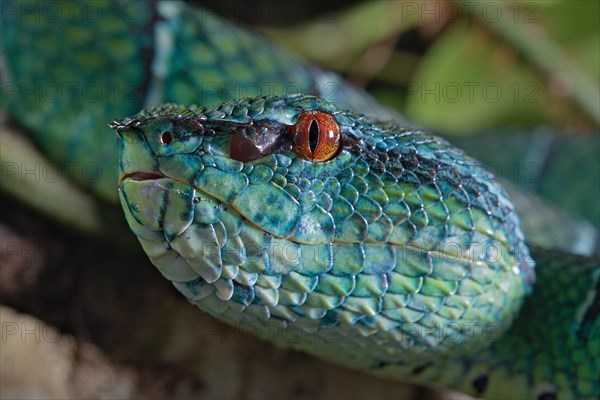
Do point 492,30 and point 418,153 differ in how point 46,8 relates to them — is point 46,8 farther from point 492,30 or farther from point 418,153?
point 492,30

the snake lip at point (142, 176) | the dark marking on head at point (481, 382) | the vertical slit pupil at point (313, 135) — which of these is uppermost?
the vertical slit pupil at point (313, 135)

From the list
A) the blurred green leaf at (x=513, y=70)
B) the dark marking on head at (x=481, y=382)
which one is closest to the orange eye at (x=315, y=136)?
the dark marking on head at (x=481, y=382)

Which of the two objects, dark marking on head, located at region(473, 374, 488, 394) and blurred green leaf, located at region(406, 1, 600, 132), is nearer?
dark marking on head, located at region(473, 374, 488, 394)


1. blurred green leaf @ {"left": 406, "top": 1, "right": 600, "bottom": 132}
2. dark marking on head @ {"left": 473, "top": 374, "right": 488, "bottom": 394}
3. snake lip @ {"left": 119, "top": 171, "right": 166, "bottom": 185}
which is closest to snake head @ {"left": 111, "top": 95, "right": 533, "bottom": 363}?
snake lip @ {"left": 119, "top": 171, "right": 166, "bottom": 185}

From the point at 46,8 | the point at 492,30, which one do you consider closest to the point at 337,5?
the point at 492,30

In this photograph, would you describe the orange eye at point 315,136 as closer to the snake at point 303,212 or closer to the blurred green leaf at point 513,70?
the snake at point 303,212

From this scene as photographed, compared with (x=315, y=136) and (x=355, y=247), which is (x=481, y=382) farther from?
(x=315, y=136)

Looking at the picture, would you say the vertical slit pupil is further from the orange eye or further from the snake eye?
the snake eye
